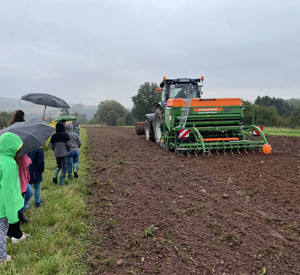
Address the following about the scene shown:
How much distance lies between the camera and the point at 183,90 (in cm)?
1051

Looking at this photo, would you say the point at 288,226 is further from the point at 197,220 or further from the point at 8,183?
the point at 8,183

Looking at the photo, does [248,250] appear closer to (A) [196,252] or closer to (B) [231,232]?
(B) [231,232]

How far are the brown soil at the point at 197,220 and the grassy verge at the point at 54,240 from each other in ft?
0.58

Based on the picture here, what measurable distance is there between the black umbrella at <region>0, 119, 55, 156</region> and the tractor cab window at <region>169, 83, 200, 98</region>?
7.34 m

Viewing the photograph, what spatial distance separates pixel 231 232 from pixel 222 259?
0.58 m

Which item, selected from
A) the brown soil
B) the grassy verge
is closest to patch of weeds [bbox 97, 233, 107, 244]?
the brown soil

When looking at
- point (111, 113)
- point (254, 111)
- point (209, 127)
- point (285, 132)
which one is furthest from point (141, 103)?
point (209, 127)

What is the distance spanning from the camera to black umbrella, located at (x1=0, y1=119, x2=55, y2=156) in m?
3.27

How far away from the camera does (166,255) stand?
279 centimetres

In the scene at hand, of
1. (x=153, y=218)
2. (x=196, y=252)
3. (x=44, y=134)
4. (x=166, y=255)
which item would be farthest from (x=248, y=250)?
(x=44, y=134)

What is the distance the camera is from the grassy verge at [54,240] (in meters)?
2.59

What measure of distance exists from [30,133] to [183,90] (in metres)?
7.96

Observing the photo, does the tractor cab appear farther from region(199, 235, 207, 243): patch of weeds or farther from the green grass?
the green grass

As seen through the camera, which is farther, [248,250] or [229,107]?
[229,107]
